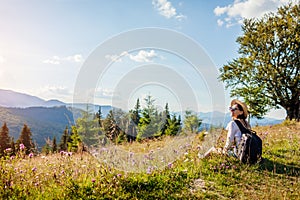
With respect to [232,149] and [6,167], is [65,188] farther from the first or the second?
[232,149]

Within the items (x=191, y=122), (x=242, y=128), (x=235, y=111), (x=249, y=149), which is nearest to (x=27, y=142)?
(x=191, y=122)

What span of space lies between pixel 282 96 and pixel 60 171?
2418cm

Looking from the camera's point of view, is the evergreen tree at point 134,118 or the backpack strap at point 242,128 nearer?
the backpack strap at point 242,128

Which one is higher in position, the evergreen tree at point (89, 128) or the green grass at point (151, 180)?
the evergreen tree at point (89, 128)

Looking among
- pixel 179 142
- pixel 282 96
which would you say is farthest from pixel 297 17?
pixel 179 142

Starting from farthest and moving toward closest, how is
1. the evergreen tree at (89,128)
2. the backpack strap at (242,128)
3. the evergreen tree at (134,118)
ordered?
the evergreen tree at (134,118) → the backpack strap at (242,128) → the evergreen tree at (89,128)

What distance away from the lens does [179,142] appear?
984cm

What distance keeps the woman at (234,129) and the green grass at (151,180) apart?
1.13ft

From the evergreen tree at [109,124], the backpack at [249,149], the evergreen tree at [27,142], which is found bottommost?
the evergreen tree at [27,142]

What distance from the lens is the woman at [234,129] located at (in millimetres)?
7879

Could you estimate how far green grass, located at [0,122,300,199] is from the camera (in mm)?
5047

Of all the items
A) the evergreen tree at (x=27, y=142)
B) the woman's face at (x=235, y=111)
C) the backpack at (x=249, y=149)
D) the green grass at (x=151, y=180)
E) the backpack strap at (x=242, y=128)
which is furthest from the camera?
the woman's face at (x=235, y=111)

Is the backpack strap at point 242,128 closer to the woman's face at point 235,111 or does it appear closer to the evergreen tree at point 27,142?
the woman's face at point 235,111

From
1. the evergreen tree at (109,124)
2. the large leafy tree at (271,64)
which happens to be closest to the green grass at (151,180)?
the evergreen tree at (109,124)
